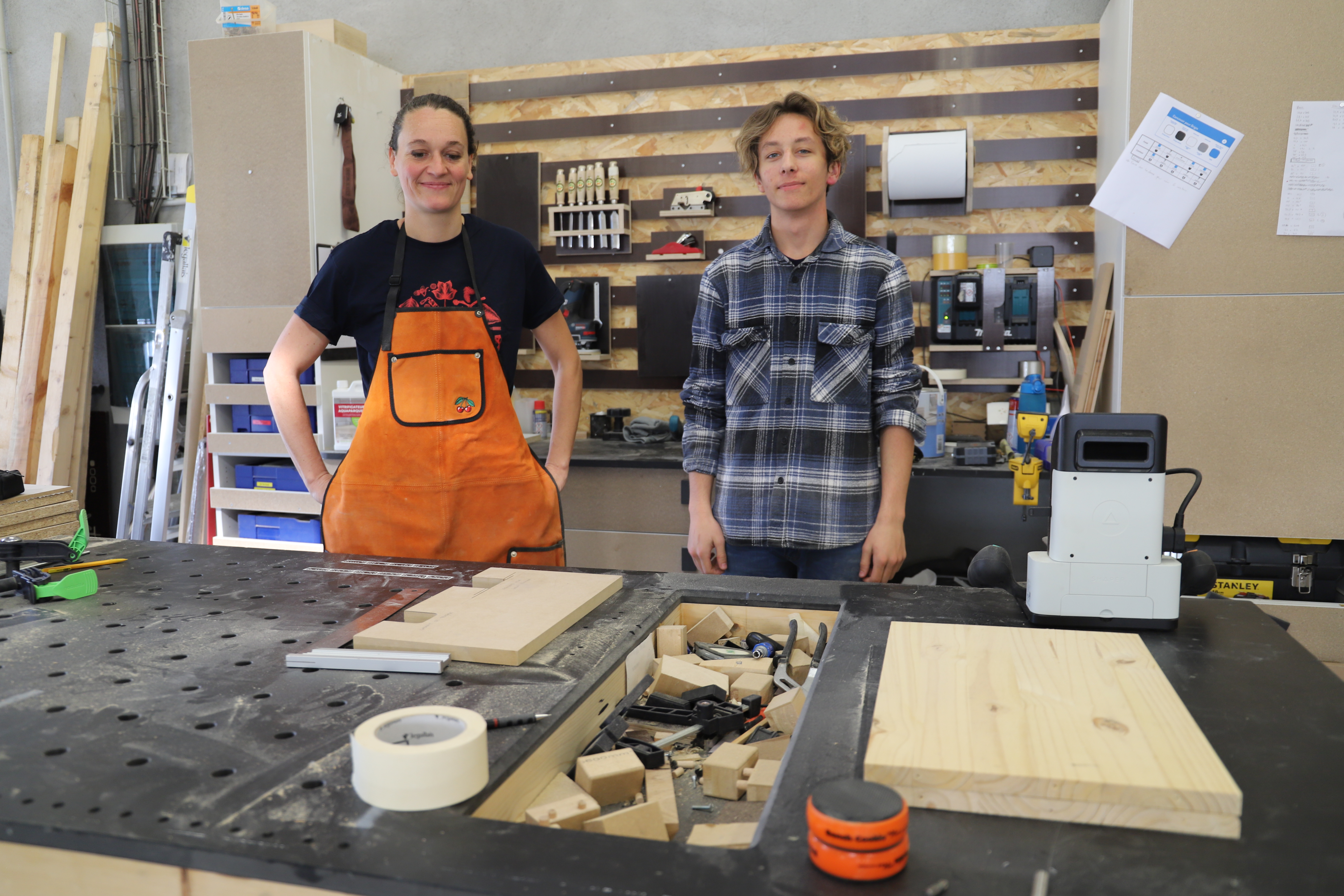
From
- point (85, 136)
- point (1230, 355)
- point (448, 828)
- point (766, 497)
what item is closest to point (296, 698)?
point (448, 828)

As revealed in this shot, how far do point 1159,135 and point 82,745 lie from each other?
9.45 ft

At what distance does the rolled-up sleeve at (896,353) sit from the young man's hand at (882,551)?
0.20m

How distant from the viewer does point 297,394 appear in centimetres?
212

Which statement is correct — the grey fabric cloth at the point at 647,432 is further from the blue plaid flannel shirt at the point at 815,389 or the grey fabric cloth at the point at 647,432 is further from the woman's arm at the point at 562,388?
the blue plaid flannel shirt at the point at 815,389

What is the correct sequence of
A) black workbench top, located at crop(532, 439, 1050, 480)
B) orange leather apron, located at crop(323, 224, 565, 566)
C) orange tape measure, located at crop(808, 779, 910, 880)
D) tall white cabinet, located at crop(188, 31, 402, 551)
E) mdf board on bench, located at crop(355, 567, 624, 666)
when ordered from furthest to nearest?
tall white cabinet, located at crop(188, 31, 402, 551)
black workbench top, located at crop(532, 439, 1050, 480)
orange leather apron, located at crop(323, 224, 565, 566)
mdf board on bench, located at crop(355, 567, 624, 666)
orange tape measure, located at crop(808, 779, 910, 880)

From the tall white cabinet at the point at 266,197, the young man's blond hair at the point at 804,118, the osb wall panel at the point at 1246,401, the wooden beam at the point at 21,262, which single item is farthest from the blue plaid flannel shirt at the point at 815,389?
the wooden beam at the point at 21,262

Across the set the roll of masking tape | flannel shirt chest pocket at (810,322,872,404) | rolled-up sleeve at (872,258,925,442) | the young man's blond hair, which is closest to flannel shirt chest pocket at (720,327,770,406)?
flannel shirt chest pocket at (810,322,872,404)

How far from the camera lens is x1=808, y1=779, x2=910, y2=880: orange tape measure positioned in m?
0.63

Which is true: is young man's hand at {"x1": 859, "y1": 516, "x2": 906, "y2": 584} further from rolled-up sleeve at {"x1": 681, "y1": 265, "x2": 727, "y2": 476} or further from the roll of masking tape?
the roll of masking tape

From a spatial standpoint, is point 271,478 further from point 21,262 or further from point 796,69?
point 796,69

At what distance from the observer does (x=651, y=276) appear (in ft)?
12.0

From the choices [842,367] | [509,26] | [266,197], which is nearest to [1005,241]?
[842,367]

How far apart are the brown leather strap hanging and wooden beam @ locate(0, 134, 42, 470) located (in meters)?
1.81

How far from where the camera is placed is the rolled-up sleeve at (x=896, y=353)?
1.97m
